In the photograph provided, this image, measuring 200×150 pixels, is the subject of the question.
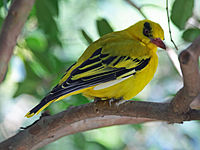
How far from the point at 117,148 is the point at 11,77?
223 cm

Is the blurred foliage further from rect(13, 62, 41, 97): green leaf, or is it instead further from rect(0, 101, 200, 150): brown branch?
rect(13, 62, 41, 97): green leaf

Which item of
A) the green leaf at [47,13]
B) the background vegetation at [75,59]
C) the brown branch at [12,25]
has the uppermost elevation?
the brown branch at [12,25]

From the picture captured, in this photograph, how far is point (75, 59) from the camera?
496cm

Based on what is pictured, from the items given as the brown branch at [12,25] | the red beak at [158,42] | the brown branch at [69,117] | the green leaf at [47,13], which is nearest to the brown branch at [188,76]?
the brown branch at [69,117]

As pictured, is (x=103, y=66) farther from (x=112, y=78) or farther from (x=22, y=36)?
(x=22, y=36)

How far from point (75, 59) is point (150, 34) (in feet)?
5.11

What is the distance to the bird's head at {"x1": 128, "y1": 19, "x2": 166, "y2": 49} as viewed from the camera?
12.0ft

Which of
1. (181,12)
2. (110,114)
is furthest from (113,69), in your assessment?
(181,12)

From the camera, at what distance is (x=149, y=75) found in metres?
3.35

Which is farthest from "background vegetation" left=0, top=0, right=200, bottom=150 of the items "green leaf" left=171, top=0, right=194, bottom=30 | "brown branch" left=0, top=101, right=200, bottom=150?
"brown branch" left=0, top=101, right=200, bottom=150

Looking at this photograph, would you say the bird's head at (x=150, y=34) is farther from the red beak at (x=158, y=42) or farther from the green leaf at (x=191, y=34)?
the green leaf at (x=191, y=34)

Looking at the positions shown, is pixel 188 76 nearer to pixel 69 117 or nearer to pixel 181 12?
pixel 69 117

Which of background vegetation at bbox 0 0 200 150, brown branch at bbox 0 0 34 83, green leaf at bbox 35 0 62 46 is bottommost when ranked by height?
background vegetation at bbox 0 0 200 150

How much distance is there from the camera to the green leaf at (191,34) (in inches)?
142
